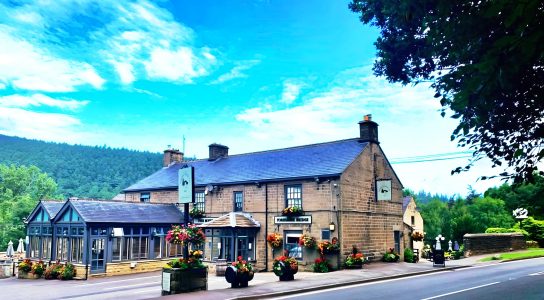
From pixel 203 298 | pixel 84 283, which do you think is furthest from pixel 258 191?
pixel 203 298

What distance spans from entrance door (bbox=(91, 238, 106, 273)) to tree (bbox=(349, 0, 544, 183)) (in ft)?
71.3

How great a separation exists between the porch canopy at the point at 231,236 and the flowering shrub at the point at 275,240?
1.77 m

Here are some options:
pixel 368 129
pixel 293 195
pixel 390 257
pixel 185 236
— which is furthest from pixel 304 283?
pixel 368 129

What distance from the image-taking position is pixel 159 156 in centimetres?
15225

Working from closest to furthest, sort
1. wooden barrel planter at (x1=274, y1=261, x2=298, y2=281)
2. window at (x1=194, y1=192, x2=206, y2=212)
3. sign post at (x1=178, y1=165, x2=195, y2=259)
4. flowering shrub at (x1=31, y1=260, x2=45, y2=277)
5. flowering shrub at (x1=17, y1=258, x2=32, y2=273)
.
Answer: sign post at (x1=178, y1=165, x2=195, y2=259) < wooden barrel planter at (x1=274, y1=261, x2=298, y2=281) < flowering shrub at (x1=31, y1=260, x2=45, y2=277) < flowering shrub at (x1=17, y1=258, x2=32, y2=273) < window at (x1=194, y1=192, x2=206, y2=212)

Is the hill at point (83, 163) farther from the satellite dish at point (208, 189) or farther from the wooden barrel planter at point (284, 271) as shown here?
the wooden barrel planter at point (284, 271)

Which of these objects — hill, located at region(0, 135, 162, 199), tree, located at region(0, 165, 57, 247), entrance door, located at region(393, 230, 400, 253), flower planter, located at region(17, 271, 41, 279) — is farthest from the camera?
hill, located at region(0, 135, 162, 199)

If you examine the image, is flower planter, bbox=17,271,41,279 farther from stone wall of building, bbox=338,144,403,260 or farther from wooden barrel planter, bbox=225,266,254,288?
stone wall of building, bbox=338,144,403,260

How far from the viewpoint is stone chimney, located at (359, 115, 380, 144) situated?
29391 millimetres

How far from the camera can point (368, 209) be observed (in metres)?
28.7

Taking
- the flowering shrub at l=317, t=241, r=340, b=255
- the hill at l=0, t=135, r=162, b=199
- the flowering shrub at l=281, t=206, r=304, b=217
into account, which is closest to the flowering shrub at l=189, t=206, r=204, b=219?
the flowering shrub at l=281, t=206, r=304, b=217

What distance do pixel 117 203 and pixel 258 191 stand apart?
A: 10.4m

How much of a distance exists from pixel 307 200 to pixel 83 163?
4736 inches

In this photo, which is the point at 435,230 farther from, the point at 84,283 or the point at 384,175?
the point at 84,283
